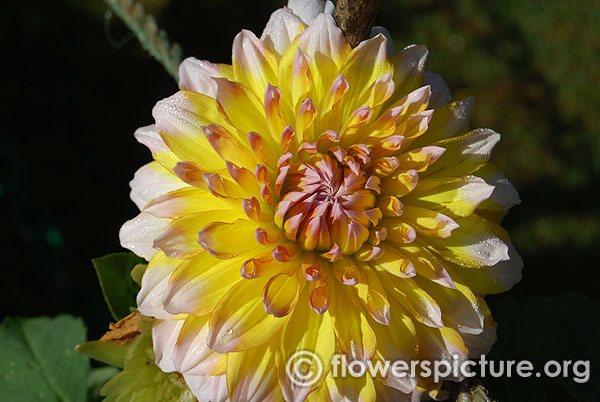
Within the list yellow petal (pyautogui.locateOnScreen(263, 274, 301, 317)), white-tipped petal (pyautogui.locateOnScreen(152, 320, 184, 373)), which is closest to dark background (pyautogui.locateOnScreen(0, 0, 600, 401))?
white-tipped petal (pyautogui.locateOnScreen(152, 320, 184, 373))

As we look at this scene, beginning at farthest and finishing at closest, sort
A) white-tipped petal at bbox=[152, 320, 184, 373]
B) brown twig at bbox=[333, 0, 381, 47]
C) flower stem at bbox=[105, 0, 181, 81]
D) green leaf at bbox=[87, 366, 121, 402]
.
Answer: green leaf at bbox=[87, 366, 121, 402] < flower stem at bbox=[105, 0, 181, 81] < white-tipped petal at bbox=[152, 320, 184, 373] < brown twig at bbox=[333, 0, 381, 47]

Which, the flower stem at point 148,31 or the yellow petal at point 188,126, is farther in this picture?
the flower stem at point 148,31

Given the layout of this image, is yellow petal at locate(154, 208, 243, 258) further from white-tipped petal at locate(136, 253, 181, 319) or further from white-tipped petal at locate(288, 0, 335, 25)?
white-tipped petal at locate(288, 0, 335, 25)

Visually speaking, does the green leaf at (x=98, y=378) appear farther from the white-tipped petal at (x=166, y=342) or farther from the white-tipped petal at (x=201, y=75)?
the white-tipped petal at (x=201, y=75)

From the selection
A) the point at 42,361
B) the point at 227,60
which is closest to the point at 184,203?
the point at 42,361

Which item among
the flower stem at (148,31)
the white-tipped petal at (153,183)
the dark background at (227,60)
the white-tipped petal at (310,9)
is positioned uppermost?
the flower stem at (148,31)

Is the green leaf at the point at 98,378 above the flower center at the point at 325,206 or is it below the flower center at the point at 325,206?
below

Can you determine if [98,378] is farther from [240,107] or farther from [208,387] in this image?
[240,107]

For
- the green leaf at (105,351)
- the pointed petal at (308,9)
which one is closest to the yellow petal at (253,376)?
the green leaf at (105,351)
